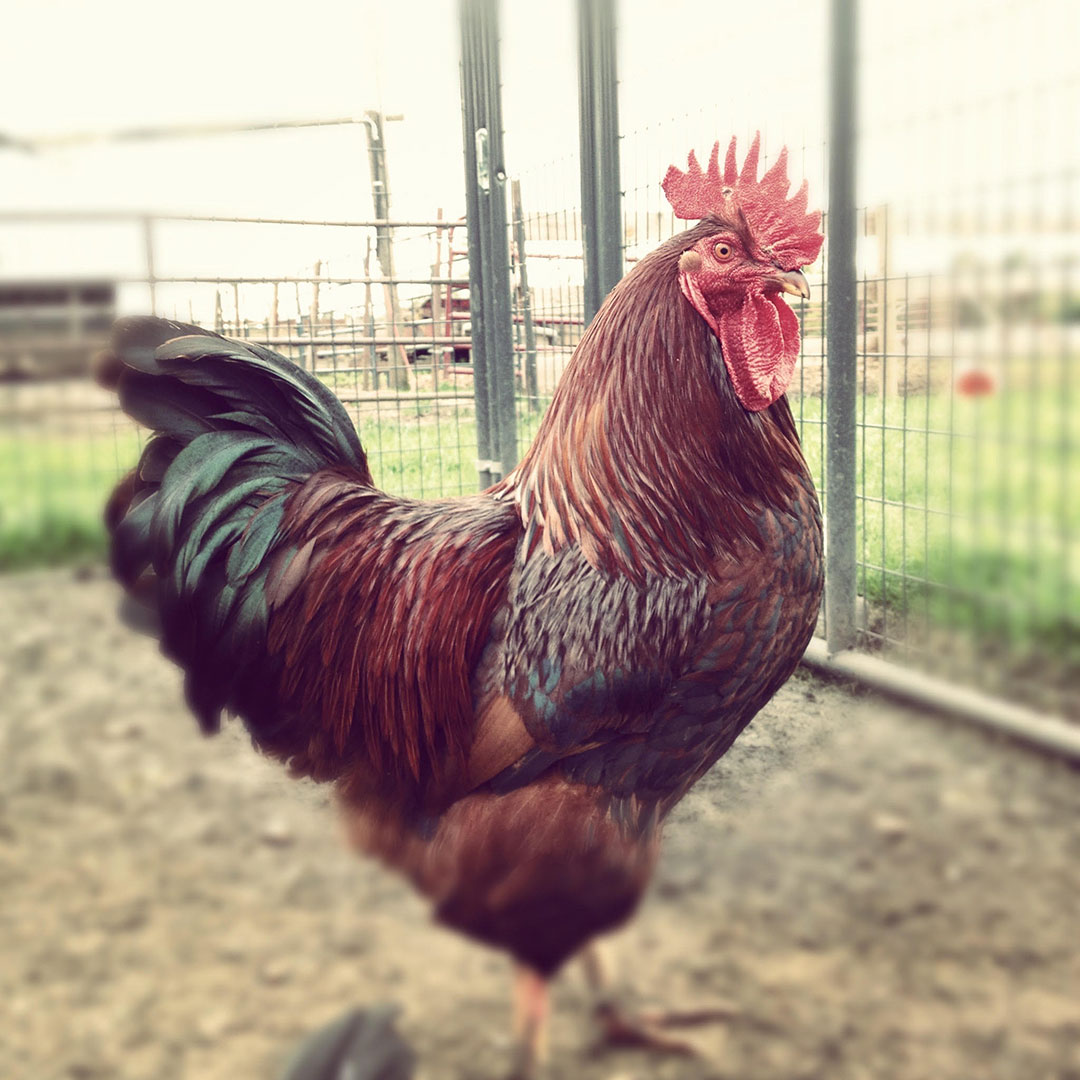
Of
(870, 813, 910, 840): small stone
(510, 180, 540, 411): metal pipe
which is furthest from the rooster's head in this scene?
(510, 180, 540, 411): metal pipe

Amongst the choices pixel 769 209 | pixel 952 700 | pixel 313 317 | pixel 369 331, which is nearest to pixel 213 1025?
pixel 769 209

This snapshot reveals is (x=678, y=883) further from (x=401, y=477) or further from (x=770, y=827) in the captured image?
(x=401, y=477)

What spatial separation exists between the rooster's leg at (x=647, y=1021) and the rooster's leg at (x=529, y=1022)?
14cm

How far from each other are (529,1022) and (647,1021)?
0.87 ft

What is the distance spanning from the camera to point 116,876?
2.49m

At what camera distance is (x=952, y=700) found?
2.99 metres

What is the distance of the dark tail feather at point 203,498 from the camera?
1.77m

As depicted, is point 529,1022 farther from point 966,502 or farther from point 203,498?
point 966,502

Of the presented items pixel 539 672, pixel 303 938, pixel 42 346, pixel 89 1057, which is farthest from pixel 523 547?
pixel 89 1057

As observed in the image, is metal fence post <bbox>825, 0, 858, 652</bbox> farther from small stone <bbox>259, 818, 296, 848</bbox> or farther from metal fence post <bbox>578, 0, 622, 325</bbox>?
small stone <bbox>259, 818, 296, 848</bbox>

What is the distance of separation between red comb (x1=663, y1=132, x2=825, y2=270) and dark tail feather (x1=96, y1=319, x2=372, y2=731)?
3.24 ft

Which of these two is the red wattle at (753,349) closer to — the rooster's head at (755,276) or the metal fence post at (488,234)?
the rooster's head at (755,276)

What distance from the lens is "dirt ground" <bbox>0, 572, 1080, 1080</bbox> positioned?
1.84 metres

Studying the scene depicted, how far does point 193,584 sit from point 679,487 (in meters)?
1.00
